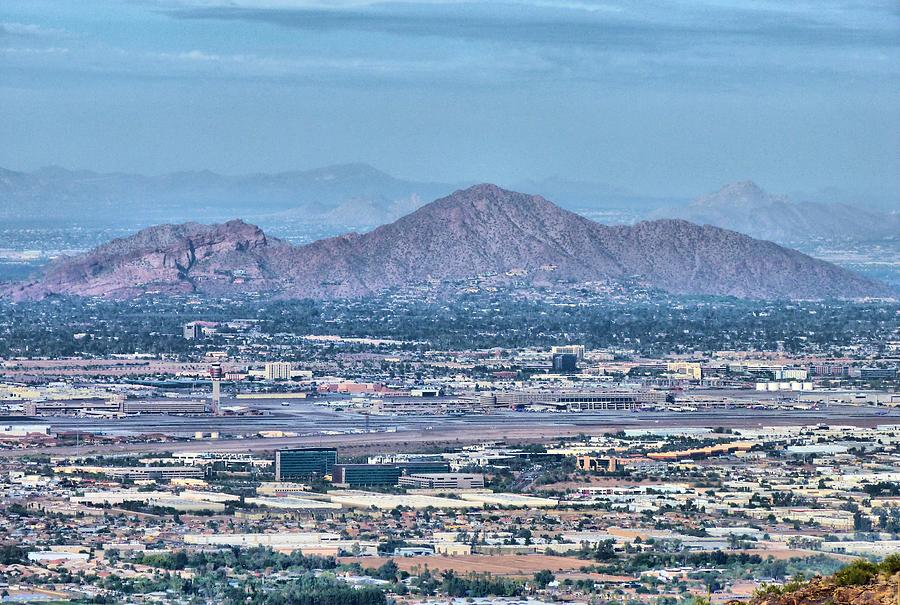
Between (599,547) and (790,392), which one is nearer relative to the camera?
(599,547)

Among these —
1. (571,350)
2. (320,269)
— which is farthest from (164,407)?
(320,269)

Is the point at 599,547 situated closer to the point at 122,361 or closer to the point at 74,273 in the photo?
the point at 122,361

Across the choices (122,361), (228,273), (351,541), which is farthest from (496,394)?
(228,273)

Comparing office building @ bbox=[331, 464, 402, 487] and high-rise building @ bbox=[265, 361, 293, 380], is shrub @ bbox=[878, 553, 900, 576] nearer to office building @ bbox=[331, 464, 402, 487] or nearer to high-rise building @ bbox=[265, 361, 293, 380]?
office building @ bbox=[331, 464, 402, 487]

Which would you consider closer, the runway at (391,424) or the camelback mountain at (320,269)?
the runway at (391,424)

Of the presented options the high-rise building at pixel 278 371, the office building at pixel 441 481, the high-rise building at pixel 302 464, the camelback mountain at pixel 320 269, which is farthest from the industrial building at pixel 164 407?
the camelback mountain at pixel 320 269

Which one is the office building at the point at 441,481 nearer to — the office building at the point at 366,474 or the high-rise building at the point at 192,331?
the office building at the point at 366,474

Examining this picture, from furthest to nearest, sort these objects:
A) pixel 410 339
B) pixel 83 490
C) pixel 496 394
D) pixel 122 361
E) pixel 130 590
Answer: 1. pixel 410 339
2. pixel 122 361
3. pixel 496 394
4. pixel 83 490
5. pixel 130 590

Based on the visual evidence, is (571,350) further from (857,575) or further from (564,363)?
(857,575)
